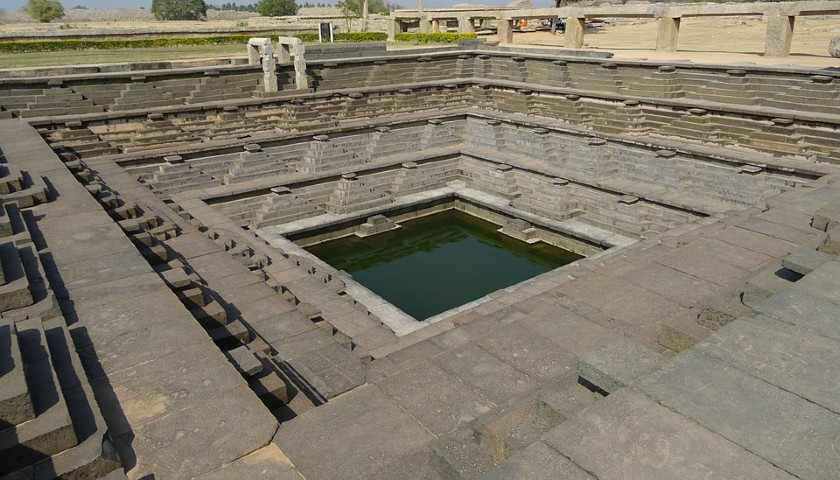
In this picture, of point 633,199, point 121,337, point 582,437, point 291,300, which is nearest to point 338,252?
point 291,300

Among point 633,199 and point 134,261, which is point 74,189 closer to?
point 134,261

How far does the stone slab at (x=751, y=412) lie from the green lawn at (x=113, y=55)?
60.2 ft

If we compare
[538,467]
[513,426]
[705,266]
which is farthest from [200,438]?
[705,266]

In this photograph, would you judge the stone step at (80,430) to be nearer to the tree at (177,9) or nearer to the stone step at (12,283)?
the stone step at (12,283)

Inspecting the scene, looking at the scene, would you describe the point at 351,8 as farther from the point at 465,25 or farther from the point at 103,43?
the point at 103,43

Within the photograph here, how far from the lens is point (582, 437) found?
2.96m

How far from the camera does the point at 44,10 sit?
4462 centimetres

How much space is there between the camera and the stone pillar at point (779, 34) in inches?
653

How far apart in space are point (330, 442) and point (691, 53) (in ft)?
65.7

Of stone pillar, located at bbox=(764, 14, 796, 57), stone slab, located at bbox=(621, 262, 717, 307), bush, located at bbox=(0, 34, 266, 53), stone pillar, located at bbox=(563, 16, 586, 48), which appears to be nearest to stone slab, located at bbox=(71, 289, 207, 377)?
stone slab, located at bbox=(621, 262, 717, 307)

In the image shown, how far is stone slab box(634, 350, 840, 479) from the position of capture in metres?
2.79

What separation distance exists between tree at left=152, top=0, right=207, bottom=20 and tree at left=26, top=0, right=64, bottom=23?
31.0ft

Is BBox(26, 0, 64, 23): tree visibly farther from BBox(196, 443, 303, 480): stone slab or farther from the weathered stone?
BBox(196, 443, 303, 480): stone slab

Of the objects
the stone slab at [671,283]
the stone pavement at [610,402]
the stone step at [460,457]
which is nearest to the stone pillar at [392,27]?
the stone slab at [671,283]
